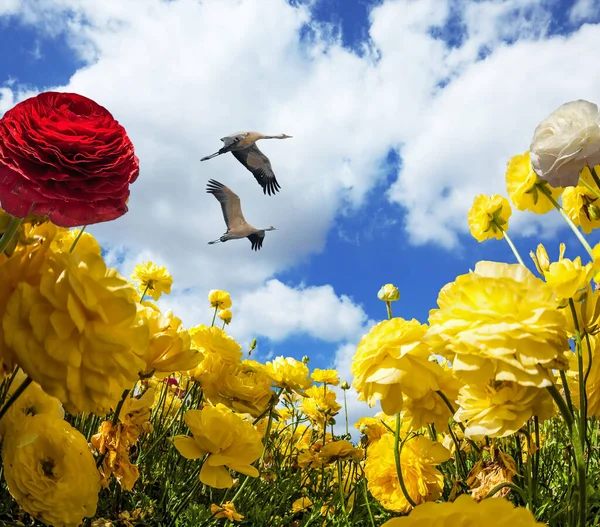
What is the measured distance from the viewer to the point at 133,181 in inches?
33.6

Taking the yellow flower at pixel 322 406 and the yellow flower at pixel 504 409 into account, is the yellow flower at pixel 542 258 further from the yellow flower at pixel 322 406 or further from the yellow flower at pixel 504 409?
the yellow flower at pixel 322 406

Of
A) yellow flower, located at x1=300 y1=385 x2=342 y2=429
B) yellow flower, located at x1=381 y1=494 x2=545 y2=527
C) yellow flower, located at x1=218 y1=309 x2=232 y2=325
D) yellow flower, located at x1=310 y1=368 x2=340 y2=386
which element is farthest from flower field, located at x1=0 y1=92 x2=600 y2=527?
yellow flower, located at x1=218 y1=309 x2=232 y2=325

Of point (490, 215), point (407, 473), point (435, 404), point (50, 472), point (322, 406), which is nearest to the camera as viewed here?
point (50, 472)

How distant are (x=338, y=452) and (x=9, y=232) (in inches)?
58.8

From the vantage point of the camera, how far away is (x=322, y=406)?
2.48m

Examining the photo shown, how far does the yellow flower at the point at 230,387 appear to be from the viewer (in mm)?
1454

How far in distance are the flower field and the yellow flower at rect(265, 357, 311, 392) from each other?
0.02m

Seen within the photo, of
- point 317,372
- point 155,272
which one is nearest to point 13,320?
point 317,372

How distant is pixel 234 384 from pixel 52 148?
→ 86 centimetres

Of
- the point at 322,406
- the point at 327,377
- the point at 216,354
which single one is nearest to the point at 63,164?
the point at 216,354

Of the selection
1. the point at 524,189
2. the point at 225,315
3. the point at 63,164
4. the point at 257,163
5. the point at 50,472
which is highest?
the point at 257,163

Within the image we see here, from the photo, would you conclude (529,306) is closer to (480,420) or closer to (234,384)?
(480,420)

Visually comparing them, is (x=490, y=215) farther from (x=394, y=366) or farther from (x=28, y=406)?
(x=28, y=406)

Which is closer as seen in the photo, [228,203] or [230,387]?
[230,387]
